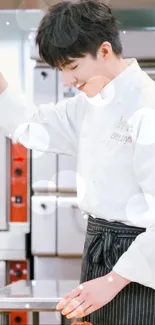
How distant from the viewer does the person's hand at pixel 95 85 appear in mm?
743

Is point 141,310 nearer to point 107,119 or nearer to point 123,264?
point 123,264

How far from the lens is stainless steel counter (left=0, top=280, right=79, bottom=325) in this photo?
41.3 inches

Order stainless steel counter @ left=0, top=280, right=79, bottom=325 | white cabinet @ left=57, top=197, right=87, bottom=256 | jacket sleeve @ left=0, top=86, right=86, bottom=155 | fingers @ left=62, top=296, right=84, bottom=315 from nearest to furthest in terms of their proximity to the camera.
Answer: fingers @ left=62, top=296, right=84, bottom=315 < jacket sleeve @ left=0, top=86, right=86, bottom=155 < stainless steel counter @ left=0, top=280, right=79, bottom=325 < white cabinet @ left=57, top=197, right=87, bottom=256

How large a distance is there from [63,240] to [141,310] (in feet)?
3.32

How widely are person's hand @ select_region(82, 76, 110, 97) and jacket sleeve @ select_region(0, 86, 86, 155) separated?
3.3 inches

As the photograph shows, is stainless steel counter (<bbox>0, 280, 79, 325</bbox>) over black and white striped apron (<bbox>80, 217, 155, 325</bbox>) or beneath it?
beneath

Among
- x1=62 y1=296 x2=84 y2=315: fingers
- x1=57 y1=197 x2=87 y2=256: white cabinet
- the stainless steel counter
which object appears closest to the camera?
x1=62 y1=296 x2=84 y2=315: fingers

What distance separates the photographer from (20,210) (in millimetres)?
1833

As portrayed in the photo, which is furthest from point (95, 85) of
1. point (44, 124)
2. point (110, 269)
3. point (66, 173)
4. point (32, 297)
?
point (66, 173)

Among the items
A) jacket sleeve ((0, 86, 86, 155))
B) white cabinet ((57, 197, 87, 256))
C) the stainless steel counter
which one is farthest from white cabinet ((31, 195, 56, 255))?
jacket sleeve ((0, 86, 86, 155))

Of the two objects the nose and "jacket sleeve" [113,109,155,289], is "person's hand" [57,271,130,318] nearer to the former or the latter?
"jacket sleeve" [113,109,155,289]

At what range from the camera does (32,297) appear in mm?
1068

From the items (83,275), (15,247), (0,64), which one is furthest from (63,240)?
(83,275)

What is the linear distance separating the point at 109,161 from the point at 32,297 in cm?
43
